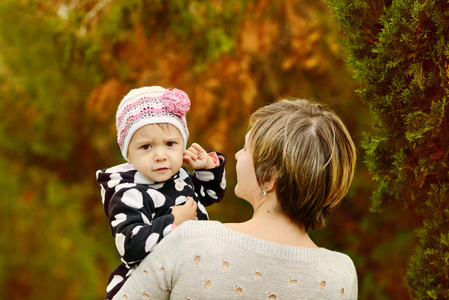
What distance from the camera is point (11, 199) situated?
7.84 metres

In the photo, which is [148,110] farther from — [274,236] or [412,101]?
[412,101]

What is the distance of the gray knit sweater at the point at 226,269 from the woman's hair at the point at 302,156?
0.17m

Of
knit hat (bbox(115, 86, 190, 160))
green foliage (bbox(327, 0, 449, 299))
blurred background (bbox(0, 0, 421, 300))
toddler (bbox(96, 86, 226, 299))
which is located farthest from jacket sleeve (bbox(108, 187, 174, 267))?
blurred background (bbox(0, 0, 421, 300))

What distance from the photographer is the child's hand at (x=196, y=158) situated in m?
2.22

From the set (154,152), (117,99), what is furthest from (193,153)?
(117,99)

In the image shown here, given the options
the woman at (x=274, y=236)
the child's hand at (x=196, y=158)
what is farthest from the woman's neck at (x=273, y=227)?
the child's hand at (x=196, y=158)

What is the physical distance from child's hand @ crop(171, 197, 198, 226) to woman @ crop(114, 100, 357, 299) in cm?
12

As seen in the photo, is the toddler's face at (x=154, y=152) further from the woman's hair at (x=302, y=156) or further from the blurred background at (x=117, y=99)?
the blurred background at (x=117, y=99)

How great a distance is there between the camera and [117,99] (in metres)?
4.67

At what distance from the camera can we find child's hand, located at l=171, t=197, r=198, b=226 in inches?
74.5

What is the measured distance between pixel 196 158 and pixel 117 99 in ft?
8.56

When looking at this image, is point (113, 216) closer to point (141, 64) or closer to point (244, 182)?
point (244, 182)

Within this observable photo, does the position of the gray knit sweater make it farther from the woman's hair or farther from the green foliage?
the green foliage

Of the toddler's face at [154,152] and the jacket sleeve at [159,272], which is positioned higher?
the toddler's face at [154,152]
